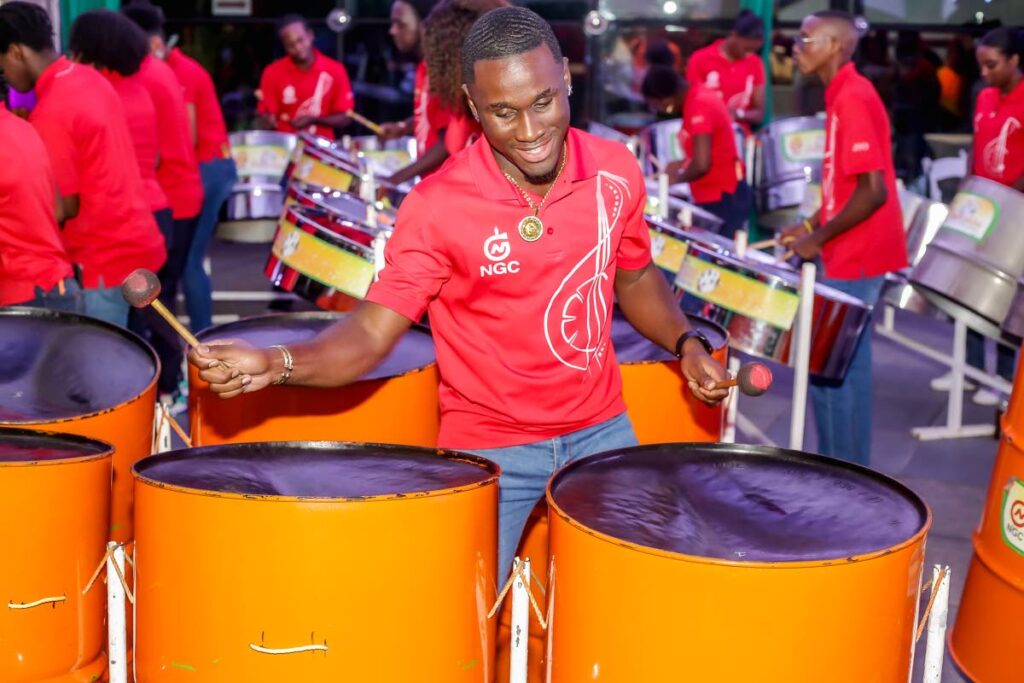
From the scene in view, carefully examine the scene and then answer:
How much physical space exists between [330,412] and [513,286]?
21.8 inches

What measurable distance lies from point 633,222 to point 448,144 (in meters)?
1.25

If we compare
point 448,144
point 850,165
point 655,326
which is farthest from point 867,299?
point 655,326

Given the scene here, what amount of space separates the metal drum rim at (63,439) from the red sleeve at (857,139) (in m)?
1.79

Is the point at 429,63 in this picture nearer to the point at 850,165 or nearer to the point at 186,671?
the point at 850,165

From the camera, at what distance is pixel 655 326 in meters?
1.70

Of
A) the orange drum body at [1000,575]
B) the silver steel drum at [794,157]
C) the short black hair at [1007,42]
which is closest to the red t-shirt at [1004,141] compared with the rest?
the short black hair at [1007,42]

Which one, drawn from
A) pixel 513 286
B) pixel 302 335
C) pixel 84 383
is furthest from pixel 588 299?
pixel 302 335

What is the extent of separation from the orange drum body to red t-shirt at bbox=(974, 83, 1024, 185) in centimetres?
184

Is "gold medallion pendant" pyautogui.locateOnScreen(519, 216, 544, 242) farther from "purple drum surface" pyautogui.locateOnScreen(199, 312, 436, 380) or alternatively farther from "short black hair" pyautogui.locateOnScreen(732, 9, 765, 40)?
"short black hair" pyautogui.locateOnScreen(732, 9, 765, 40)

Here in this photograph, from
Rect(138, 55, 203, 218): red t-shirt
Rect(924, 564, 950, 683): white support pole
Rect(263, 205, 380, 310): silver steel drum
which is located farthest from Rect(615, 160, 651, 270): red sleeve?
Rect(138, 55, 203, 218): red t-shirt

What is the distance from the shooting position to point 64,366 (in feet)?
6.34

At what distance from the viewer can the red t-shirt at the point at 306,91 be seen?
5473 mm

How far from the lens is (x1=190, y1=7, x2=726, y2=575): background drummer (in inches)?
56.4

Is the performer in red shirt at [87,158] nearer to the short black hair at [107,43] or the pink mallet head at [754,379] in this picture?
the short black hair at [107,43]
